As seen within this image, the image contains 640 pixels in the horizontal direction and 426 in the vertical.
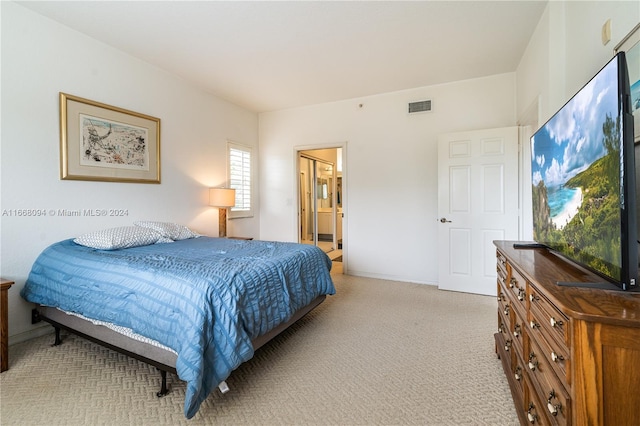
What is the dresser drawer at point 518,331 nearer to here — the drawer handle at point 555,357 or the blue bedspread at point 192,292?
the drawer handle at point 555,357

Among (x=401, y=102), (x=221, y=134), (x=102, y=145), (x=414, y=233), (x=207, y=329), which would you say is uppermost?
(x=401, y=102)

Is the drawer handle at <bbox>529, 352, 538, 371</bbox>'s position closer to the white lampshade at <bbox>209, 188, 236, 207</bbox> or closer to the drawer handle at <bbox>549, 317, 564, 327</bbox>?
the drawer handle at <bbox>549, 317, 564, 327</bbox>

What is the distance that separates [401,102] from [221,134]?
105 inches

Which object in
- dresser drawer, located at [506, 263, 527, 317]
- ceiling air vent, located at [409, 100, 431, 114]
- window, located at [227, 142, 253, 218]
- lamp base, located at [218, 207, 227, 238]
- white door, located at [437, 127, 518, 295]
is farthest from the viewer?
window, located at [227, 142, 253, 218]

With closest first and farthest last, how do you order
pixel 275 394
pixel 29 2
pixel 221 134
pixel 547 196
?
pixel 547 196
pixel 275 394
pixel 29 2
pixel 221 134

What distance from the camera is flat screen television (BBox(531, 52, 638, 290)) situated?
0.88m

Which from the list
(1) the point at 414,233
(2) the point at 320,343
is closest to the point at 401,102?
(1) the point at 414,233

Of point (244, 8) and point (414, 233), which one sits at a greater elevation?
point (244, 8)

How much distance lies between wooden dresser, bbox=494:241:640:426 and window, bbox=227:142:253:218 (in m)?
4.05

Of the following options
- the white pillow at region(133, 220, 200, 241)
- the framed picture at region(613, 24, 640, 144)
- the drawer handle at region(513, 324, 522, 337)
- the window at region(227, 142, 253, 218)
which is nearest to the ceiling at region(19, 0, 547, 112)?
the window at region(227, 142, 253, 218)

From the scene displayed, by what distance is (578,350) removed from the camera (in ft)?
2.64

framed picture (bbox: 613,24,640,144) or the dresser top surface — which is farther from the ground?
framed picture (bbox: 613,24,640,144)

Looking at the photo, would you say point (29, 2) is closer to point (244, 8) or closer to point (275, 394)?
point (244, 8)

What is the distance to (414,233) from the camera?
159 inches
